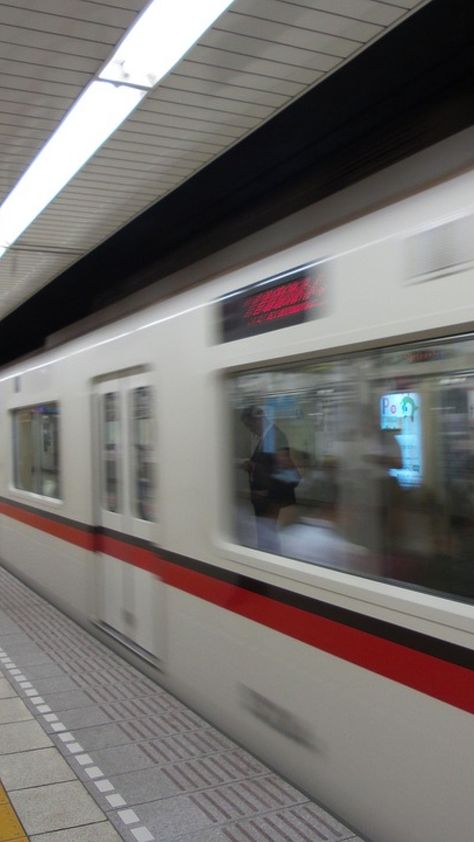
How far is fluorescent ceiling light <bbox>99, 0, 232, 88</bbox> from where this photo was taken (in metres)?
2.93

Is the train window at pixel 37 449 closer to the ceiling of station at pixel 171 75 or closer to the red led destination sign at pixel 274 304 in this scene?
the ceiling of station at pixel 171 75

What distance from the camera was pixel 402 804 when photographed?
250 centimetres

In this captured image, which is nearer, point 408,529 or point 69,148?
point 408,529

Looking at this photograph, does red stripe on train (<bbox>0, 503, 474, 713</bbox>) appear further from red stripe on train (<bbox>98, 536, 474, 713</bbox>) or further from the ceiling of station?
the ceiling of station

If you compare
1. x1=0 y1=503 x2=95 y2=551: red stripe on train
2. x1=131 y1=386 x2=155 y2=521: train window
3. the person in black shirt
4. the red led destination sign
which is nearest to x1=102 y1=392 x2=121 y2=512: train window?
x1=131 y1=386 x2=155 y2=521: train window

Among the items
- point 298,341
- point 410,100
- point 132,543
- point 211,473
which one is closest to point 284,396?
point 298,341

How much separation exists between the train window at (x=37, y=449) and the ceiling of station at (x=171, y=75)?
6.85 ft

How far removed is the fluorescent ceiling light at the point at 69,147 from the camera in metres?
3.78

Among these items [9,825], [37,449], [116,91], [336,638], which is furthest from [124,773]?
[37,449]

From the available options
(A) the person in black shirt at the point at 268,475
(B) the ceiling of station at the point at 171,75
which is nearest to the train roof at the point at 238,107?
(B) the ceiling of station at the point at 171,75

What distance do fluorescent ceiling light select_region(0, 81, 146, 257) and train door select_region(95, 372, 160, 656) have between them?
1.32 metres

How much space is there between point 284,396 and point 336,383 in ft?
1.23

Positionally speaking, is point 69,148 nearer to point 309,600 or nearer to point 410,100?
point 410,100

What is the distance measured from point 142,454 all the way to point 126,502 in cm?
45
